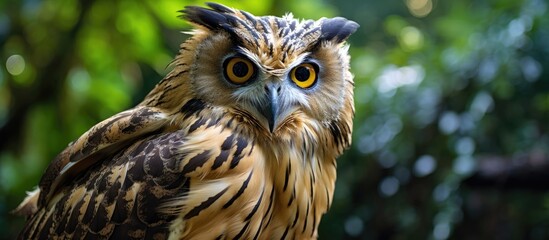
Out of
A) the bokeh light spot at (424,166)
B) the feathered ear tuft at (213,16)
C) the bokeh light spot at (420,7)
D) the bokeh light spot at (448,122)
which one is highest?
the feathered ear tuft at (213,16)

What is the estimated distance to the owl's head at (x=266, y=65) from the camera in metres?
1.59

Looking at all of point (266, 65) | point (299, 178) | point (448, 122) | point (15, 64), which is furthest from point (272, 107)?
point (15, 64)

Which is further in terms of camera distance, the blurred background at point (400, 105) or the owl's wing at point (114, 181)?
the blurred background at point (400, 105)

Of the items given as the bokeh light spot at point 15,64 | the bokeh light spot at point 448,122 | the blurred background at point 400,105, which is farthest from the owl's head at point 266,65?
the bokeh light spot at point 15,64

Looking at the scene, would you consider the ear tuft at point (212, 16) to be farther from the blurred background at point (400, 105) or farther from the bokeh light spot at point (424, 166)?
the bokeh light spot at point (424, 166)

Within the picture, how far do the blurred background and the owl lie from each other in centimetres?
127

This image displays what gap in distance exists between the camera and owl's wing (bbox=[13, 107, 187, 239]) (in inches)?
61.8

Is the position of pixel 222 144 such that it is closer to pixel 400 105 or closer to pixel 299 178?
pixel 299 178

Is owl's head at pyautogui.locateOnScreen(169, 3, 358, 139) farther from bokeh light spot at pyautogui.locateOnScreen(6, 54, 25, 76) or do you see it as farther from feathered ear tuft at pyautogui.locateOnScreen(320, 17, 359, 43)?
bokeh light spot at pyautogui.locateOnScreen(6, 54, 25, 76)

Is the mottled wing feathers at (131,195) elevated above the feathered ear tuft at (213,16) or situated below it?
below

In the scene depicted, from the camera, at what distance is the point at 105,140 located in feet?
5.64

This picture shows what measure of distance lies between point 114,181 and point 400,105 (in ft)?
6.54

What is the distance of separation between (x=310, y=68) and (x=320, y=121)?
0.16 meters

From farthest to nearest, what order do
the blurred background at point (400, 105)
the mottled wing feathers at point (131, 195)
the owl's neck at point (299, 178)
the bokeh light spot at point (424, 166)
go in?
the bokeh light spot at point (424, 166), the blurred background at point (400, 105), the owl's neck at point (299, 178), the mottled wing feathers at point (131, 195)
